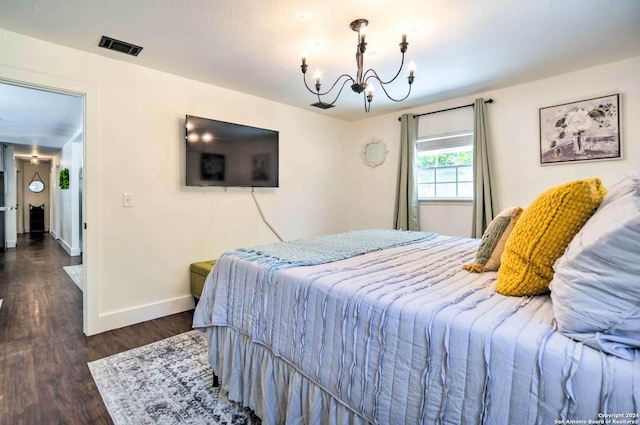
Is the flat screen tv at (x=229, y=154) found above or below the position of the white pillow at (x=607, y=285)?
above

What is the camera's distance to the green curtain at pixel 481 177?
3.49m

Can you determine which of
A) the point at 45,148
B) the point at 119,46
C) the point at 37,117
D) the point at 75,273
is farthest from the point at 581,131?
the point at 45,148

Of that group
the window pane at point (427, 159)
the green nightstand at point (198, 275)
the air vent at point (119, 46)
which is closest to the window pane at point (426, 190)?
the window pane at point (427, 159)

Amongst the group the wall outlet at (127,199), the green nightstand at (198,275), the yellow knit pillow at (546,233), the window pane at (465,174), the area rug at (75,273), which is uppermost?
the window pane at (465,174)

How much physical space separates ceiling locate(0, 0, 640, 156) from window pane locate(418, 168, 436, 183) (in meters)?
1.24

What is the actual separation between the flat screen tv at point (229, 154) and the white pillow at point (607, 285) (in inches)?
121

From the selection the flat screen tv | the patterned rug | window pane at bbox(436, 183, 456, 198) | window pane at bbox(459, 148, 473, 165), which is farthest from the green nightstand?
window pane at bbox(459, 148, 473, 165)

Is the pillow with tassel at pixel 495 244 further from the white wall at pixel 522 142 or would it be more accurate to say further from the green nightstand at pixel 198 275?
the green nightstand at pixel 198 275

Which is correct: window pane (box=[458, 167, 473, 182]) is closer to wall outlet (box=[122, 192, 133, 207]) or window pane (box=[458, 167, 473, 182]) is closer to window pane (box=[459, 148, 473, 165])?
window pane (box=[459, 148, 473, 165])

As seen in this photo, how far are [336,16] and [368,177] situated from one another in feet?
9.39

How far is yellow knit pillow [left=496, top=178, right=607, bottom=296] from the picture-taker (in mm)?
1030

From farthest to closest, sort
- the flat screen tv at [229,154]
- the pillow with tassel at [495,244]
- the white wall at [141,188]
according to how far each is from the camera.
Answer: the flat screen tv at [229,154] < the white wall at [141,188] < the pillow with tassel at [495,244]

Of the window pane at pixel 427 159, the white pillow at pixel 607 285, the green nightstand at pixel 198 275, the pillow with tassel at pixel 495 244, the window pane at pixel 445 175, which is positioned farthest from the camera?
the window pane at pixel 427 159

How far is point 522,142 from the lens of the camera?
338 centimetres
